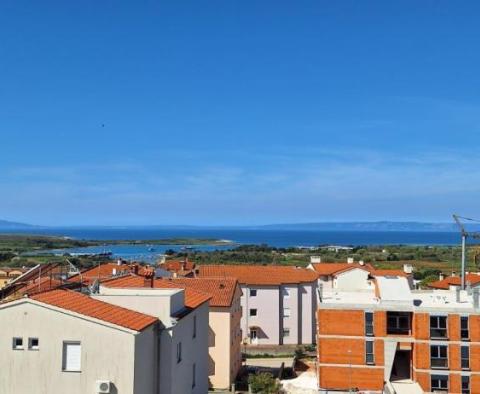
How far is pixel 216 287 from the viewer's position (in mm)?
44406

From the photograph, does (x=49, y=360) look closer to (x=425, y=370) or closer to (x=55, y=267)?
(x=55, y=267)

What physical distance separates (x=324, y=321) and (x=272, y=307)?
2149 cm

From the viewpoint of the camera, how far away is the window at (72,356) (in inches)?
816

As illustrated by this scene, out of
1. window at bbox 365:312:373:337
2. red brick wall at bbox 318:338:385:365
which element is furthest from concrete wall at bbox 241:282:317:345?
window at bbox 365:312:373:337

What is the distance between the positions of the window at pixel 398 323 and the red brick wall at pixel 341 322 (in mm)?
1826

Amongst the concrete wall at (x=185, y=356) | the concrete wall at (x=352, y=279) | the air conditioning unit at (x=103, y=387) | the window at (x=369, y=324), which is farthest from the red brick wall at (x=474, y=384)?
the air conditioning unit at (x=103, y=387)

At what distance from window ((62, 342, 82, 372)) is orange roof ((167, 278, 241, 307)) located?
21176 mm

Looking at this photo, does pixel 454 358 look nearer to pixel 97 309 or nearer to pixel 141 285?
pixel 141 285

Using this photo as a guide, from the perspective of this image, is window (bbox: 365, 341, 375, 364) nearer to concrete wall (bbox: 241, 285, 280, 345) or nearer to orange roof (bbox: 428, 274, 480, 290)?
concrete wall (bbox: 241, 285, 280, 345)

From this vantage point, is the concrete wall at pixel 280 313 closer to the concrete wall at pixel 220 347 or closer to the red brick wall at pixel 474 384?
the concrete wall at pixel 220 347

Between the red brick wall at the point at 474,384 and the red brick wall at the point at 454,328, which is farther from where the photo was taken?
the red brick wall at the point at 454,328

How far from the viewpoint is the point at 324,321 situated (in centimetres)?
3912

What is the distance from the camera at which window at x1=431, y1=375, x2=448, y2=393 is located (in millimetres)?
37031

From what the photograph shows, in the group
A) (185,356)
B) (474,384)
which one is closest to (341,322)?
(474,384)
